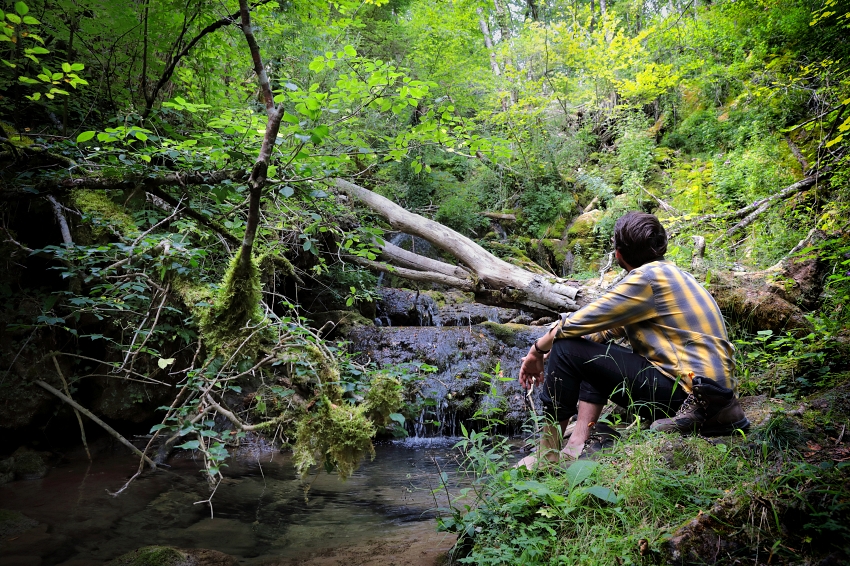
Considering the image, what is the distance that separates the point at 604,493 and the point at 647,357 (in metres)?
0.93

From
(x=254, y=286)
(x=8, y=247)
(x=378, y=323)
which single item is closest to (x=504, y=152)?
(x=254, y=286)

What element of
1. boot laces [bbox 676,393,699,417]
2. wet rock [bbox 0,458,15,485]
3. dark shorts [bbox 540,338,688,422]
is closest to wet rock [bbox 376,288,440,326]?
wet rock [bbox 0,458,15,485]

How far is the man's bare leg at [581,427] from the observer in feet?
7.87

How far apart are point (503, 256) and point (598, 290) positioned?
12.4ft

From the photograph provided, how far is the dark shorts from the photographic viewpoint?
93.5 inches

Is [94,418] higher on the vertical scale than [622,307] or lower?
lower

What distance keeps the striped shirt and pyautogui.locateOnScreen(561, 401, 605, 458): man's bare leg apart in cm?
40

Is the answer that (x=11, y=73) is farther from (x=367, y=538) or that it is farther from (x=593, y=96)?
(x=593, y=96)

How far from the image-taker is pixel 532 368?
2.73m

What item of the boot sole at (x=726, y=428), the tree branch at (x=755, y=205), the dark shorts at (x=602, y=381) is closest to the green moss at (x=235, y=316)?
the dark shorts at (x=602, y=381)

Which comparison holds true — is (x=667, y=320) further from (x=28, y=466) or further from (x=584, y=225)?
(x=584, y=225)

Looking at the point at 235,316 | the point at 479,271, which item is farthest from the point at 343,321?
the point at 235,316

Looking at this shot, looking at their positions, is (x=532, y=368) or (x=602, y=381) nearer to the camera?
(x=602, y=381)

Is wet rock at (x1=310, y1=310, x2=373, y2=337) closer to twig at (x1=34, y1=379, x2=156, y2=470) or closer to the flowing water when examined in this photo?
the flowing water
